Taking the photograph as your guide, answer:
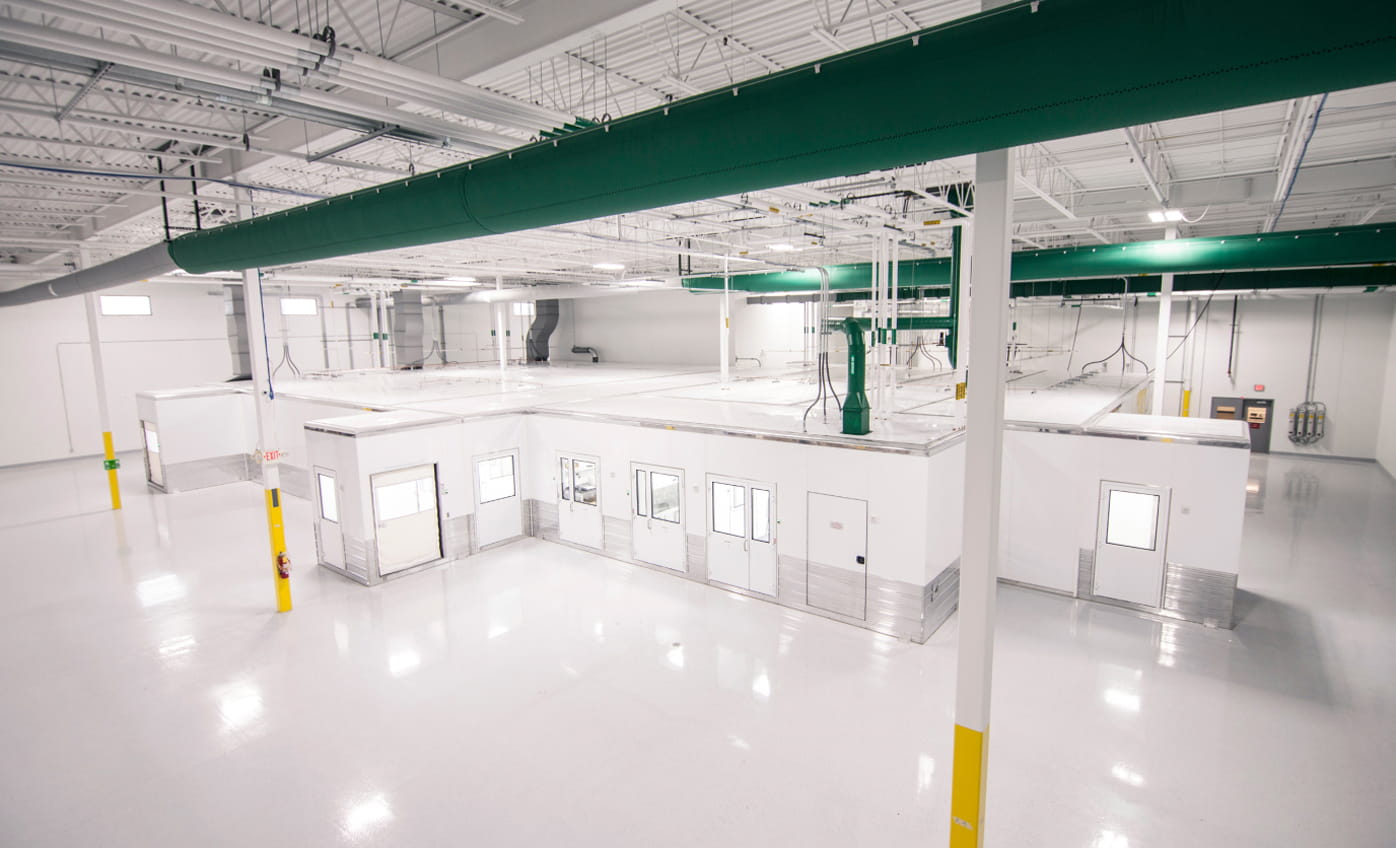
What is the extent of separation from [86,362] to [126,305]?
2.11m

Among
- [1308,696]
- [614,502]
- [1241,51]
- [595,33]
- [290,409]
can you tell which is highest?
[595,33]

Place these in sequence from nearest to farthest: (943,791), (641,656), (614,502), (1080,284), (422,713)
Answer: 1. (943,791)
2. (422,713)
3. (641,656)
4. (614,502)
5. (1080,284)

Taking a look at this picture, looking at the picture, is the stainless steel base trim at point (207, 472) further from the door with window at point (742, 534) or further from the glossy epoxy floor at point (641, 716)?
the door with window at point (742, 534)

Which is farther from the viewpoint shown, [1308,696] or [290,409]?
[290,409]

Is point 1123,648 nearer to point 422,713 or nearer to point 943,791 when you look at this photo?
point 943,791

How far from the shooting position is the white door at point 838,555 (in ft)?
28.4

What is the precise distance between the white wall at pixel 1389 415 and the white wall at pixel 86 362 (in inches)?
1317

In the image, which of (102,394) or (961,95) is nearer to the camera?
(961,95)

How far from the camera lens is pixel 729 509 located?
10.0 meters

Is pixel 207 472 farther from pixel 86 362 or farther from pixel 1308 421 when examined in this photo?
pixel 1308 421

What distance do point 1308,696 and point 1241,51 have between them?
26.3 ft

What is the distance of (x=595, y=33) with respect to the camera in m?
4.24

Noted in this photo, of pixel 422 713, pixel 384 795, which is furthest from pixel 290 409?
pixel 384 795

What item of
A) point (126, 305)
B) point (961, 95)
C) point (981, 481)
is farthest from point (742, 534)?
point (126, 305)
